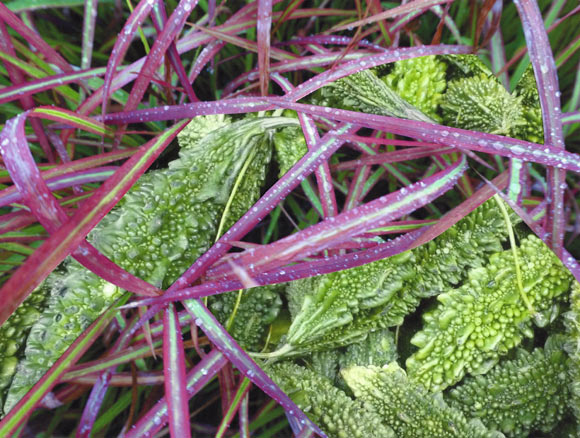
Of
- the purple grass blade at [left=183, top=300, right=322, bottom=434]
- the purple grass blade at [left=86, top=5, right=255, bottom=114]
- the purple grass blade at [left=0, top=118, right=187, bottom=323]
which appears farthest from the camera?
the purple grass blade at [left=86, top=5, right=255, bottom=114]

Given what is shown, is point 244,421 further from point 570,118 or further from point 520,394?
point 570,118

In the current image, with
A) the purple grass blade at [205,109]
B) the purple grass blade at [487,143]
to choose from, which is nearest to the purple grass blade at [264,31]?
the purple grass blade at [205,109]

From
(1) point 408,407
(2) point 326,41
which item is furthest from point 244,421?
(2) point 326,41

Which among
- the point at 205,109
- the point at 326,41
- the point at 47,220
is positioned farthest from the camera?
the point at 326,41

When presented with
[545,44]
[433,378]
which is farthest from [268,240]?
[545,44]

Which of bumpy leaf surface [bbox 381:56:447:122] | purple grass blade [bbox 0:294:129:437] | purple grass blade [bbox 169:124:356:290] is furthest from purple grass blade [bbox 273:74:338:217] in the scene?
purple grass blade [bbox 0:294:129:437]

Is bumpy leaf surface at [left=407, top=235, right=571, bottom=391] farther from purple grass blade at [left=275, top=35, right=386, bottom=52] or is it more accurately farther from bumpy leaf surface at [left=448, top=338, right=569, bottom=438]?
purple grass blade at [left=275, top=35, right=386, bottom=52]

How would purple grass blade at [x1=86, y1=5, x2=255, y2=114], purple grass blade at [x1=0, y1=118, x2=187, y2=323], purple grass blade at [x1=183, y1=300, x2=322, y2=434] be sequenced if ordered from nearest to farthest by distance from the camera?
1. purple grass blade at [x1=0, y1=118, x2=187, y2=323]
2. purple grass blade at [x1=183, y1=300, x2=322, y2=434]
3. purple grass blade at [x1=86, y1=5, x2=255, y2=114]
